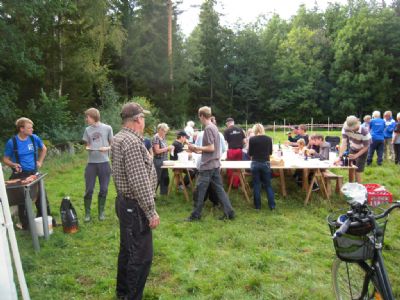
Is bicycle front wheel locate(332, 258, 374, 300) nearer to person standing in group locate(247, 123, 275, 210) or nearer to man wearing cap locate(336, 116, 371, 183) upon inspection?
person standing in group locate(247, 123, 275, 210)

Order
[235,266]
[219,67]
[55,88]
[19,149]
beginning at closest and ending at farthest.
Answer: [235,266]
[19,149]
[55,88]
[219,67]

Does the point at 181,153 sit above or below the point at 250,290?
above

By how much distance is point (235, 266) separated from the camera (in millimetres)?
4074

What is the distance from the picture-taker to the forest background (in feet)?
92.5

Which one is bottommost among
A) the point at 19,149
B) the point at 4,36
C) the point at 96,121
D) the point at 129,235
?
the point at 129,235

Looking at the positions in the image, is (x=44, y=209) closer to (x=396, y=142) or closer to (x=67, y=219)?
(x=67, y=219)

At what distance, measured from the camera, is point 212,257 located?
4.34 m

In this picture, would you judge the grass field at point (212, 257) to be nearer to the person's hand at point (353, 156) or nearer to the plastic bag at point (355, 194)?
the person's hand at point (353, 156)

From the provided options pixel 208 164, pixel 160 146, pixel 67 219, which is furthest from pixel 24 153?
pixel 208 164

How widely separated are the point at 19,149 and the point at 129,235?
3.01m

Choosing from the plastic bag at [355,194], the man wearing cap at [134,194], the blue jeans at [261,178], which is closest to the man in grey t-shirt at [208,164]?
the blue jeans at [261,178]

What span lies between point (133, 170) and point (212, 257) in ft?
6.30

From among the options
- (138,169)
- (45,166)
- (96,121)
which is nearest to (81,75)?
(45,166)

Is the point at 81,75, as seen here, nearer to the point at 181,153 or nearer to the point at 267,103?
the point at 181,153
